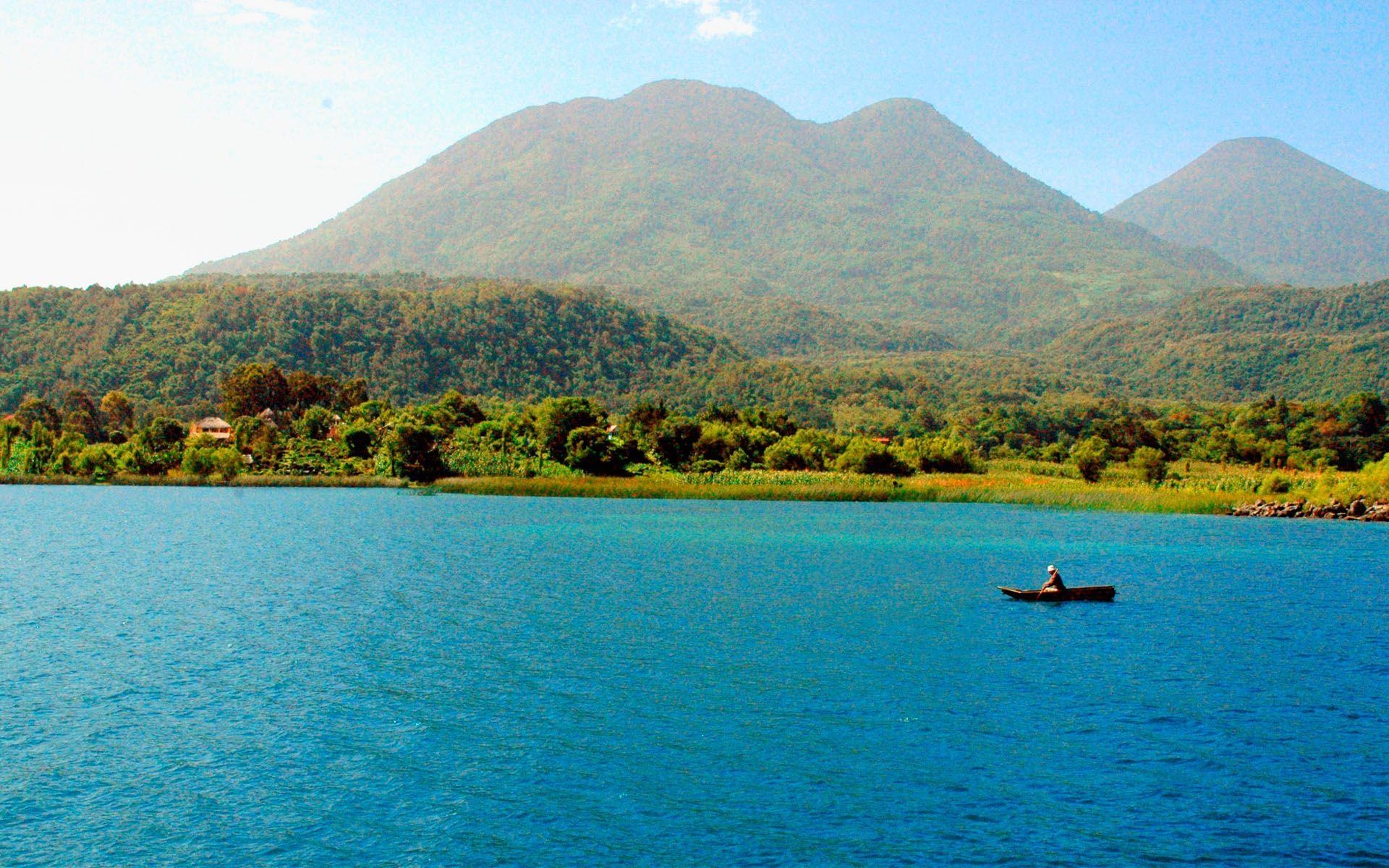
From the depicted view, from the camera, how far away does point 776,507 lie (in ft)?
287

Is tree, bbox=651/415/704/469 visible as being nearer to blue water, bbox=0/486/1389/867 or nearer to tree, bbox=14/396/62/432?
blue water, bbox=0/486/1389/867

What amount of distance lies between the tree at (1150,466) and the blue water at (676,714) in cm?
5260

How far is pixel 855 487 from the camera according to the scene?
3829 inches

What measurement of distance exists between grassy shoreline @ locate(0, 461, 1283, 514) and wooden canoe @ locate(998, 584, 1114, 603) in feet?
150

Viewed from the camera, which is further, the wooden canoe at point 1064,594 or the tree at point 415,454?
the tree at point 415,454

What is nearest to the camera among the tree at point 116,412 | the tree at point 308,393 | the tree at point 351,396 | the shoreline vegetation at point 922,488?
the shoreline vegetation at point 922,488

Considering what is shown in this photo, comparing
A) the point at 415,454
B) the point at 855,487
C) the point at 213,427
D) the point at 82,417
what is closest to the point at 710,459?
the point at 855,487

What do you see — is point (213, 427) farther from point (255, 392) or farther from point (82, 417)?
point (82, 417)

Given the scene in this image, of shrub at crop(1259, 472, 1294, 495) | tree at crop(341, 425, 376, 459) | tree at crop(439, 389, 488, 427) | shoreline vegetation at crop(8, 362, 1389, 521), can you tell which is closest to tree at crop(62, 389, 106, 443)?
shoreline vegetation at crop(8, 362, 1389, 521)

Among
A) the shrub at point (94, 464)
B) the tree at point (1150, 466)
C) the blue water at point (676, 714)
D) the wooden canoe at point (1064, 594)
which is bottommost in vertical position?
the blue water at point (676, 714)

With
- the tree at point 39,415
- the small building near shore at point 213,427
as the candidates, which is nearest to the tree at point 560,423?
the small building near shore at point 213,427

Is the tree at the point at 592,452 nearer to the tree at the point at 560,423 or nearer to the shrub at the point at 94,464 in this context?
Result: the tree at the point at 560,423

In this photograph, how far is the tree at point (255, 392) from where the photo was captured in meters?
143

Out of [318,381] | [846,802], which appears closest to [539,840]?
[846,802]
